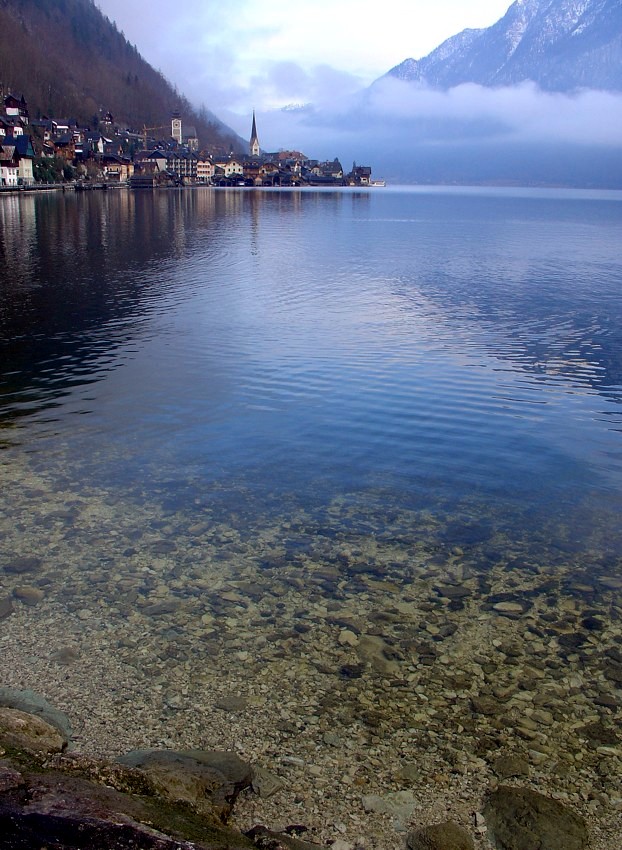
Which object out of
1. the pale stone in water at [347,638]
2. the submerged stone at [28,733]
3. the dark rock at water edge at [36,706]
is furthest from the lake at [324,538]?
the submerged stone at [28,733]

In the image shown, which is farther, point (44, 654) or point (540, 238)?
point (540, 238)

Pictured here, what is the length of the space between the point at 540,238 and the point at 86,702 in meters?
78.4

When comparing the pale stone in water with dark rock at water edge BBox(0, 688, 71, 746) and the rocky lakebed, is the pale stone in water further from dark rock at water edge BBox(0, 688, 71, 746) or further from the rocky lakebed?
dark rock at water edge BBox(0, 688, 71, 746)

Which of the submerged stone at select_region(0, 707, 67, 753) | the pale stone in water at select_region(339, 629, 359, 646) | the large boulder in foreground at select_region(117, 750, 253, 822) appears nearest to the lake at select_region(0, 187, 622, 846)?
the pale stone in water at select_region(339, 629, 359, 646)

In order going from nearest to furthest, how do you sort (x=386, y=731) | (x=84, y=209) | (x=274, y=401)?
1. (x=386, y=731)
2. (x=274, y=401)
3. (x=84, y=209)

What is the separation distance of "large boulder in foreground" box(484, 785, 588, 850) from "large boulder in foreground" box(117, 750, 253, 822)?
230 cm

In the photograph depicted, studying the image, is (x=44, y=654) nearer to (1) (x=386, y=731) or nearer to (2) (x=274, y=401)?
(1) (x=386, y=731)

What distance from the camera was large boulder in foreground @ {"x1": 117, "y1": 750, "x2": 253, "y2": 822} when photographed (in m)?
6.13

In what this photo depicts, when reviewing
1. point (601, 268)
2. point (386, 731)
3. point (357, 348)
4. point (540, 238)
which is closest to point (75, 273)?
point (357, 348)

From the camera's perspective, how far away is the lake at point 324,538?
774 cm

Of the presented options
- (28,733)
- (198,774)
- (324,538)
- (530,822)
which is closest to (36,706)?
(28,733)

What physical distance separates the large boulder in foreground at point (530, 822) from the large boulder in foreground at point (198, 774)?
7.53 feet

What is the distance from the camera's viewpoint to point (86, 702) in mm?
7777

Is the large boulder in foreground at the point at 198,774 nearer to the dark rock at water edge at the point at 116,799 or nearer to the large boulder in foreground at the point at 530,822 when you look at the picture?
the dark rock at water edge at the point at 116,799
